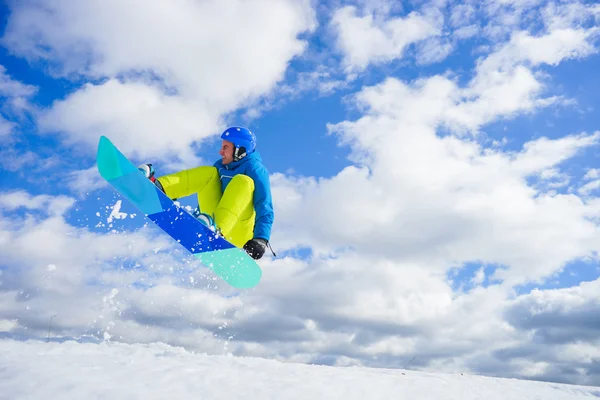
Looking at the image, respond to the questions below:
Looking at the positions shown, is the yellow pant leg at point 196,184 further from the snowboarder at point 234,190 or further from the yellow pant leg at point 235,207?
the yellow pant leg at point 235,207

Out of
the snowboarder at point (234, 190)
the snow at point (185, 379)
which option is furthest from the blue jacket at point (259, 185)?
the snow at point (185, 379)

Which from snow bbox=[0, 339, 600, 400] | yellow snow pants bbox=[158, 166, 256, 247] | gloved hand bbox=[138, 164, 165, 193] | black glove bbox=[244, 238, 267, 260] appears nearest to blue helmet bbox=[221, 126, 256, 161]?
yellow snow pants bbox=[158, 166, 256, 247]

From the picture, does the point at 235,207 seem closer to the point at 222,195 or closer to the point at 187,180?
the point at 222,195

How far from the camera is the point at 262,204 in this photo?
20.0 feet

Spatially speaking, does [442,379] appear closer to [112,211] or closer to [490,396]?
[490,396]

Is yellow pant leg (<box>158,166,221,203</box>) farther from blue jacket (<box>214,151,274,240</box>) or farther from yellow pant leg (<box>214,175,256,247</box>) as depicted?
yellow pant leg (<box>214,175,256,247</box>)

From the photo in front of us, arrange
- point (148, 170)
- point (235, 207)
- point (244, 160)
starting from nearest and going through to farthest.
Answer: point (235, 207) → point (148, 170) → point (244, 160)

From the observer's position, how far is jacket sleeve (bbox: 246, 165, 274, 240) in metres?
6.02

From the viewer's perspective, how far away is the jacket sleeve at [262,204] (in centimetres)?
602

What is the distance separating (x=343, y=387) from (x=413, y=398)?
420 mm

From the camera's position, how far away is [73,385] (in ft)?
8.05

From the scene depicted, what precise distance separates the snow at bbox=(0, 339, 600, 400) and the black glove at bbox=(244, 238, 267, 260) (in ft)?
7.78

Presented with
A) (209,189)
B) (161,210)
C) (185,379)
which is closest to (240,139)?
(209,189)

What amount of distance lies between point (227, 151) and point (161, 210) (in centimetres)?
116
